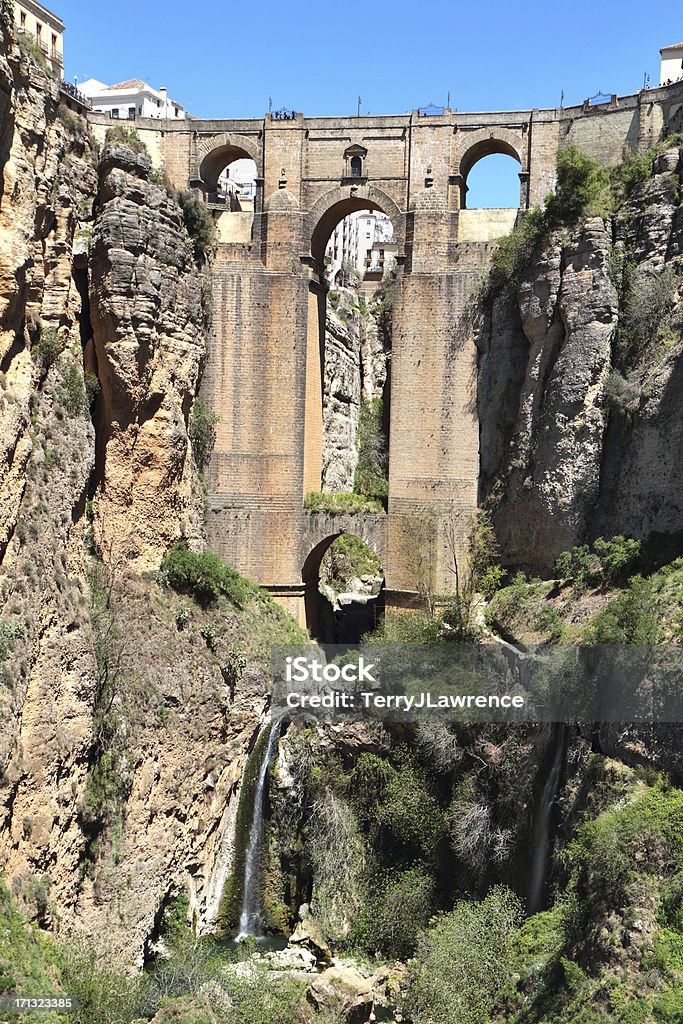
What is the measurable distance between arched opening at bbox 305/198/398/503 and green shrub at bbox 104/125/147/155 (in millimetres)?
5620

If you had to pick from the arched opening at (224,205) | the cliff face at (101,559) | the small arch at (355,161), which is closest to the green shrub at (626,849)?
the cliff face at (101,559)

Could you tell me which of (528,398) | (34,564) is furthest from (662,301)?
(34,564)

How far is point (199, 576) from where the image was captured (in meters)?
25.8

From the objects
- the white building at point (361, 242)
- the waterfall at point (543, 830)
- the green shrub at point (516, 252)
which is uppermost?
the white building at point (361, 242)

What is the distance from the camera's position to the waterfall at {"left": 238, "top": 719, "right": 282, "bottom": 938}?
Answer: 75.3 ft

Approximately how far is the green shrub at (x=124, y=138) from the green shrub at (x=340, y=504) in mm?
10081

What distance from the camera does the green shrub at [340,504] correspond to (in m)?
29.2

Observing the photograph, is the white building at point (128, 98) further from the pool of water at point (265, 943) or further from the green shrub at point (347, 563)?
the pool of water at point (265, 943)

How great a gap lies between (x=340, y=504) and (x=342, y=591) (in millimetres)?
7948

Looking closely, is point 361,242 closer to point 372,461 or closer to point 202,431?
point 372,461

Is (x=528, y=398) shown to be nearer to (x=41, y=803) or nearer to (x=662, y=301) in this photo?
(x=662, y=301)

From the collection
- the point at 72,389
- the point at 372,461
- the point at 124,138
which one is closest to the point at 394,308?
the point at 372,461

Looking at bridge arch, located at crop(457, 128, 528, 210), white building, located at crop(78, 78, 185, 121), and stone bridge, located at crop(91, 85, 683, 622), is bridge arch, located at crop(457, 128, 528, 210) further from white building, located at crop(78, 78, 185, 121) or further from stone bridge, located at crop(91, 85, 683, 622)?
white building, located at crop(78, 78, 185, 121)

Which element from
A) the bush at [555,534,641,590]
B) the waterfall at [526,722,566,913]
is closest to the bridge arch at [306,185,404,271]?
the bush at [555,534,641,590]
